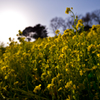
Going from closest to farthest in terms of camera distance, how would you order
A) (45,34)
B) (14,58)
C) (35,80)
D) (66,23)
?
1. (35,80)
2. (14,58)
3. (45,34)
4. (66,23)

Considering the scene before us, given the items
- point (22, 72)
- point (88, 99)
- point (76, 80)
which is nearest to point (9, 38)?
point (22, 72)

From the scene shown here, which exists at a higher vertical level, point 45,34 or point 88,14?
point 88,14

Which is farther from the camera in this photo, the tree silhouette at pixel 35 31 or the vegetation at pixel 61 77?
the tree silhouette at pixel 35 31

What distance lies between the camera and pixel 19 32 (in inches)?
113

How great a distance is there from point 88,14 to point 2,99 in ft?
86.3

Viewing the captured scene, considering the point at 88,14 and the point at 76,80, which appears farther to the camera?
the point at 88,14

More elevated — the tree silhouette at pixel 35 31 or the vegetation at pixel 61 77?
the tree silhouette at pixel 35 31

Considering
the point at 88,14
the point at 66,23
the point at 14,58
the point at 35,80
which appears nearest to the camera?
the point at 35,80

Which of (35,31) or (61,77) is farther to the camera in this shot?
(35,31)

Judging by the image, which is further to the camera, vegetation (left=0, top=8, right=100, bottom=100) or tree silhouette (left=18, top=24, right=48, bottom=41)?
tree silhouette (left=18, top=24, right=48, bottom=41)

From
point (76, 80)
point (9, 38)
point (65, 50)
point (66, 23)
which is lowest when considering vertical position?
point (76, 80)

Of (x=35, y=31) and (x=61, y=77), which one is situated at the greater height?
(x=35, y=31)

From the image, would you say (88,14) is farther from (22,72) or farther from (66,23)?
(22,72)

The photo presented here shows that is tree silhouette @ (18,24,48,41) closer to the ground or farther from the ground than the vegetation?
farther from the ground
